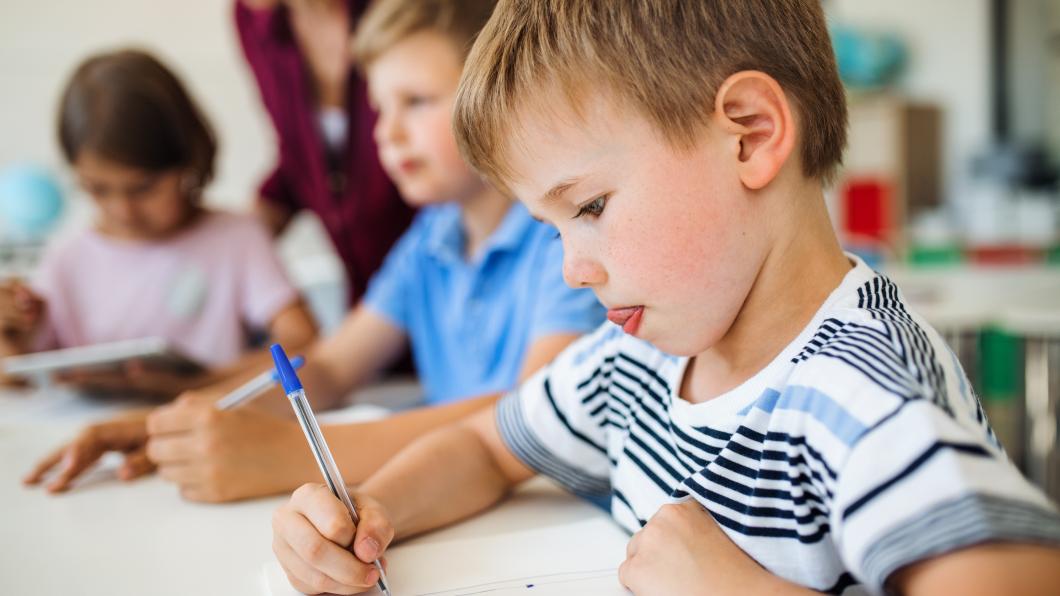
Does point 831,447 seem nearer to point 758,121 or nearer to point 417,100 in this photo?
→ point 758,121

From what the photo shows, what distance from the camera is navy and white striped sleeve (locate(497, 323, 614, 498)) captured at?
2.32ft

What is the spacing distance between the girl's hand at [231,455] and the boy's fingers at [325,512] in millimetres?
202

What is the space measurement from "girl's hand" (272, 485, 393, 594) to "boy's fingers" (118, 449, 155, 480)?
368mm

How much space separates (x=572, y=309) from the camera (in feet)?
3.06

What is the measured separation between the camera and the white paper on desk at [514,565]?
0.53 m

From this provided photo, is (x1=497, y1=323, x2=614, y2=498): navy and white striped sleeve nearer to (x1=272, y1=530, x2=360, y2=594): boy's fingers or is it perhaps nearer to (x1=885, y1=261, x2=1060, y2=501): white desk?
(x1=272, y1=530, x2=360, y2=594): boy's fingers

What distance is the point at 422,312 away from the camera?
126 cm

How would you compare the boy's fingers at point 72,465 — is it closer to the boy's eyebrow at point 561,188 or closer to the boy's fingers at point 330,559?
the boy's fingers at point 330,559

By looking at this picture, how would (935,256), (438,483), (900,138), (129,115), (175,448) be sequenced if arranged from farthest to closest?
(900,138) → (935,256) → (129,115) → (175,448) → (438,483)

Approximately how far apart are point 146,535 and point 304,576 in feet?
0.74

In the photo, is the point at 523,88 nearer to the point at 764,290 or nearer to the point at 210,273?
the point at 764,290

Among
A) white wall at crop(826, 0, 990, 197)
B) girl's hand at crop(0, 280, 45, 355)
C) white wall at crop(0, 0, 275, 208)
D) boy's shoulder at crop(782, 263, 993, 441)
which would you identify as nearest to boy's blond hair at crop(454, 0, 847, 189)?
boy's shoulder at crop(782, 263, 993, 441)

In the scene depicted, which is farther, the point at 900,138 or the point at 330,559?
the point at 900,138

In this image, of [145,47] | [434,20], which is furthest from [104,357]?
[145,47]
